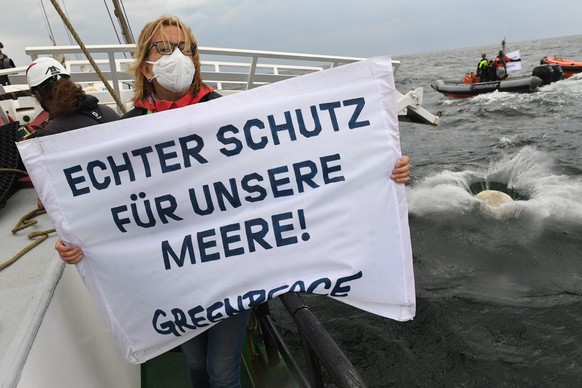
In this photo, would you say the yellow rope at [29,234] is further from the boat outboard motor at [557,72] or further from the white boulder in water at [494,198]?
the boat outboard motor at [557,72]

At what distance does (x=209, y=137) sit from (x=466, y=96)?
2670cm

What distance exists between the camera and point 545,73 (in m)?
24.9

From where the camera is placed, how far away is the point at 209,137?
1.89 m

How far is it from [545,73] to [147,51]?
92.8ft

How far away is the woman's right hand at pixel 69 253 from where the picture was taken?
183 cm

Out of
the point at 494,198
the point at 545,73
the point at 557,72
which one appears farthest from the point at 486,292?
the point at 557,72

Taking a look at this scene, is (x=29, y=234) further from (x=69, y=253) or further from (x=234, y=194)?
(x=234, y=194)

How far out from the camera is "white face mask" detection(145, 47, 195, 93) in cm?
202

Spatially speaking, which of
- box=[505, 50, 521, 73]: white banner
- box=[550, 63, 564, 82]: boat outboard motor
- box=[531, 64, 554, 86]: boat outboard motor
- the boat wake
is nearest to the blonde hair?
the boat wake

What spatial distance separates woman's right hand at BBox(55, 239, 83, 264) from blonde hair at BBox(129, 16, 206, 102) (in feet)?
2.58

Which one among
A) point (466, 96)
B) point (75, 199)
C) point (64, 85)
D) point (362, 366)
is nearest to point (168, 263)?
point (75, 199)

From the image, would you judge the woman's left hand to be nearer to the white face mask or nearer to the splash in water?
the white face mask

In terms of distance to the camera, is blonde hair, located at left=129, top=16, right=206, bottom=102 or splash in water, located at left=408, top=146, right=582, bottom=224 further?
splash in water, located at left=408, top=146, right=582, bottom=224

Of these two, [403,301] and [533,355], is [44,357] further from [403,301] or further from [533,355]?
[533,355]
